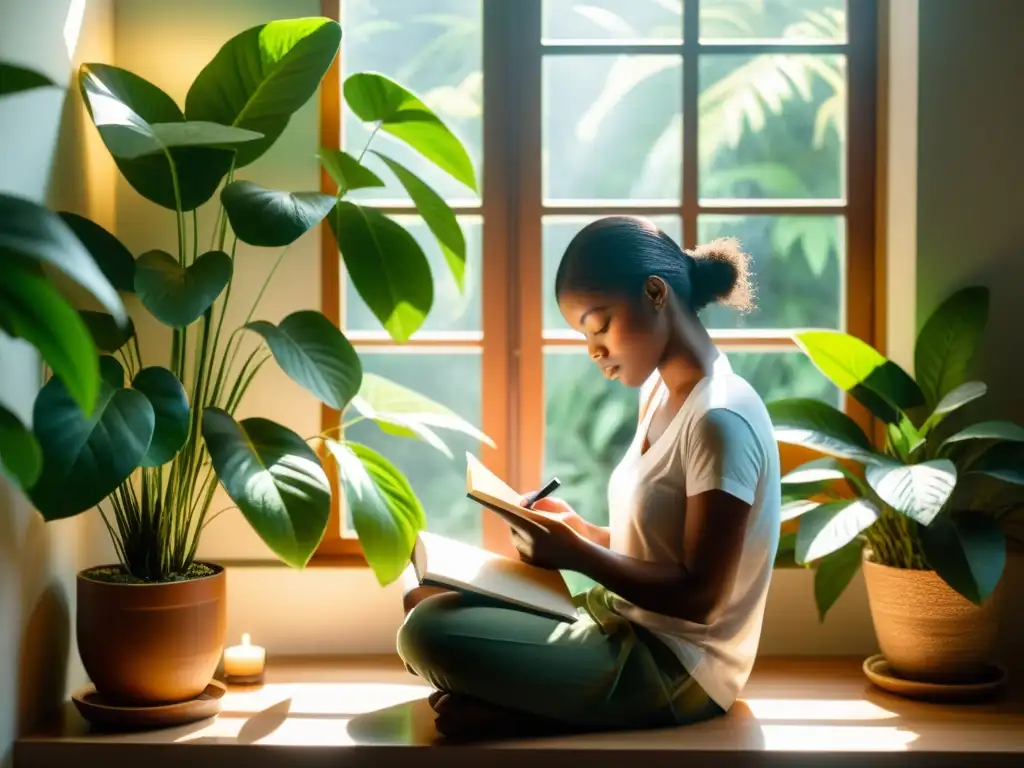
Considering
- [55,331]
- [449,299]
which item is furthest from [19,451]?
[449,299]

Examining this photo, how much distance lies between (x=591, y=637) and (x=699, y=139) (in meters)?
1.24

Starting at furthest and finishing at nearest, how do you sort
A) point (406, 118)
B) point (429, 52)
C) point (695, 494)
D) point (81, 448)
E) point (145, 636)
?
1. point (429, 52)
2. point (406, 118)
3. point (145, 636)
4. point (695, 494)
5. point (81, 448)

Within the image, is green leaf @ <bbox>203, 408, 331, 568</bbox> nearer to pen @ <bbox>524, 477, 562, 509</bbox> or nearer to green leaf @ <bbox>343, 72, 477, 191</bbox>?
pen @ <bbox>524, 477, 562, 509</bbox>

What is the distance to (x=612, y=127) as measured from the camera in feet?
8.79

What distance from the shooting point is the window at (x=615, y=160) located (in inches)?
104

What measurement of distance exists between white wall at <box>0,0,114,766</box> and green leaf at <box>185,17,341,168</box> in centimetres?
27

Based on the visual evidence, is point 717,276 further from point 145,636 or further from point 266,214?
point 145,636

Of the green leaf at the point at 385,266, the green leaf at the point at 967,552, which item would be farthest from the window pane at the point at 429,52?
the green leaf at the point at 967,552

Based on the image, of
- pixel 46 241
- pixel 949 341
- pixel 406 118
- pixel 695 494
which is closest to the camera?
pixel 46 241

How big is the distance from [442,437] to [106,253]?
925 millimetres

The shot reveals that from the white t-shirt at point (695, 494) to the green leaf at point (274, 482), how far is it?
1.86 ft

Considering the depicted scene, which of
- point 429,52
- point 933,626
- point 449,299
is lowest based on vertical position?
point 933,626

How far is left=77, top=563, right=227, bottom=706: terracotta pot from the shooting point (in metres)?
2.04

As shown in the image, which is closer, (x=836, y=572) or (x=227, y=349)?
(x=227, y=349)
